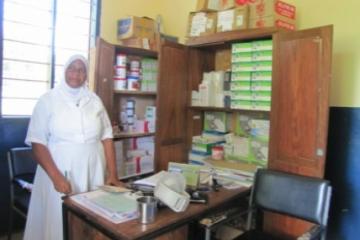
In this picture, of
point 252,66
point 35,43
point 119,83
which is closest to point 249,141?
point 252,66

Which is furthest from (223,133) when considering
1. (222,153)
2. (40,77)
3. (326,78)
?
(40,77)

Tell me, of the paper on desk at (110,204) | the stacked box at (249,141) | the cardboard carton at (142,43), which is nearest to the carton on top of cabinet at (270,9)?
the stacked box at (249,141)

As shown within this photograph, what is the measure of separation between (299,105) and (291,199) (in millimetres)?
596

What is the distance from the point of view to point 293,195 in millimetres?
1788

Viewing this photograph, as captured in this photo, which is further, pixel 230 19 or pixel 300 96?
pixel 230 19

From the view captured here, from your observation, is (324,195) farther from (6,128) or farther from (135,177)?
(6,128)

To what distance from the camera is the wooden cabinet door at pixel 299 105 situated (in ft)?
6.19

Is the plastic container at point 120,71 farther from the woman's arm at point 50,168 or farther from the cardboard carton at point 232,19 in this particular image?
the woman's arm at point 50,168

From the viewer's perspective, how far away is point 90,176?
2.00 meters

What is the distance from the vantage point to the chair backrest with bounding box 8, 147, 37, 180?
2.34m

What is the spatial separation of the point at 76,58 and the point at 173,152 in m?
1.17

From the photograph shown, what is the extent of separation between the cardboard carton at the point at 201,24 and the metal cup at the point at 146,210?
5.33ft

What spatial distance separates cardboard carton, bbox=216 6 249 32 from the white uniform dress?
1.20 meters

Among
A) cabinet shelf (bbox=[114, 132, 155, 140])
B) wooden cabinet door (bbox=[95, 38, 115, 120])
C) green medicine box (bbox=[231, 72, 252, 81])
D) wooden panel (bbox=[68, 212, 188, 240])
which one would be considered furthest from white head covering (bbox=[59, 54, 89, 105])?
green medicine box (bbox=[231, 72, 252, 81])
